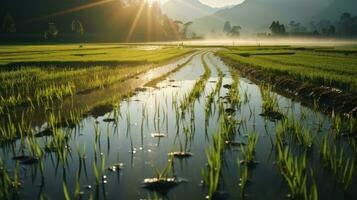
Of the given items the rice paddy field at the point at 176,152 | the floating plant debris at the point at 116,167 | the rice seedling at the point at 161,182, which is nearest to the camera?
the rice paddy field at the point at 176,152

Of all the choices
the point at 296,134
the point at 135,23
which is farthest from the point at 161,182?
the point at 135,23

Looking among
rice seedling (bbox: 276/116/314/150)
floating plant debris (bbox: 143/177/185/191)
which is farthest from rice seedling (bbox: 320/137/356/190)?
floating plant debris (bbox: 143/177/185/191)

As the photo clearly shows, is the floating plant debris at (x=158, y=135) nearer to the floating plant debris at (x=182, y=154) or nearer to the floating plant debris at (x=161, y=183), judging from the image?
the floating plant debris at (x=182, y=154)

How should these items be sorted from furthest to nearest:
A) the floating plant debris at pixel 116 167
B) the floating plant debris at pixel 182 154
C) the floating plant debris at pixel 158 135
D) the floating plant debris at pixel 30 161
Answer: the floating plant debris at pixel 158 135 → the floating plant debris at pixel 182 154 → the floating plant debris at pixel 30 161 → the floating plant debris at pixel 116 167

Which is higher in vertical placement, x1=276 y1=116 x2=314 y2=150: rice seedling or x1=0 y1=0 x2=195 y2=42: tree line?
x1=0 y1=0 x2=195 y2=42: tree line

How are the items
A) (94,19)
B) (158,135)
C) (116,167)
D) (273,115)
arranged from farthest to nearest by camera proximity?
(94,19), (273,115), (158,135), (116,167)

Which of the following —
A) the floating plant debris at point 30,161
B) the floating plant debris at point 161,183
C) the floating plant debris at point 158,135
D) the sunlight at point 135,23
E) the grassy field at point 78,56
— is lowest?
the floating plant debris at point 161,183

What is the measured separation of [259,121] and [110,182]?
6229mm

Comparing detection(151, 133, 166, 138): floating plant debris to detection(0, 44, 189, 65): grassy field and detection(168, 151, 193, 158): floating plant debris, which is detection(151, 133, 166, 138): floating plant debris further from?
detection(0, 44, 189, 65): grassy field

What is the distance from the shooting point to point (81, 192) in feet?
18.7

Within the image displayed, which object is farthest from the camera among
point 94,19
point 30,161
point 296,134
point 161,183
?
point 94,19

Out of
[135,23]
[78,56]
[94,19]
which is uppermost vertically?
[94,19]

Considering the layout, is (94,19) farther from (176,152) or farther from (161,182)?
(161,182)

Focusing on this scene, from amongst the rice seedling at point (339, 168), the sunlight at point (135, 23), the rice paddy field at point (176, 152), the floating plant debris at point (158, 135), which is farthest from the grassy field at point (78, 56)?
the sunlight at point (135, 23)
